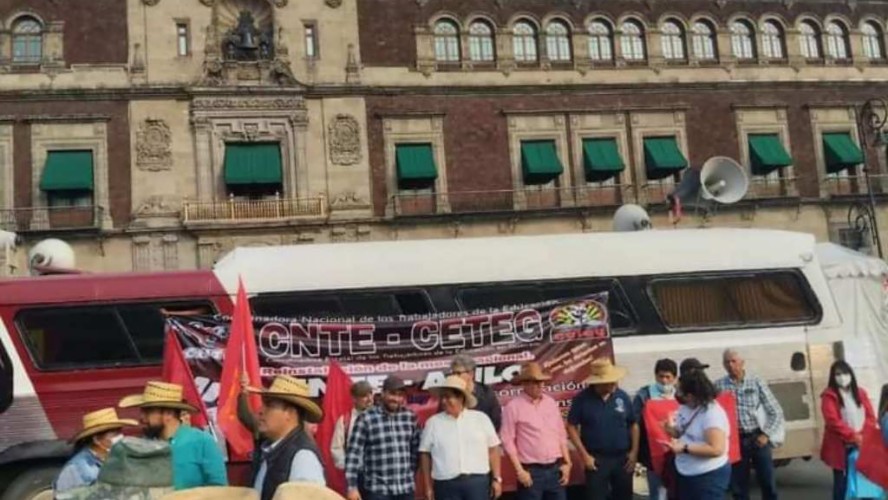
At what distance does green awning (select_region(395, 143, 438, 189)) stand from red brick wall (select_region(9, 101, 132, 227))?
844cm

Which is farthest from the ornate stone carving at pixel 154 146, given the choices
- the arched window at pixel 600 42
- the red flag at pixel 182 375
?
the red flag at pixel 182 375

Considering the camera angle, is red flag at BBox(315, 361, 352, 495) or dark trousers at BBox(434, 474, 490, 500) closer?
dark trousers at BBox(434, 474, 490, 500)

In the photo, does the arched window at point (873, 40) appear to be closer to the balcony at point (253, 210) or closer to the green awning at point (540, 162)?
the green awning at point (540, 162)

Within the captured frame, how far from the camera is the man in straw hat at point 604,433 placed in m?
8.23

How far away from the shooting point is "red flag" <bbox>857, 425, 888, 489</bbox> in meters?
7.16

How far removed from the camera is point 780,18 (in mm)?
32250

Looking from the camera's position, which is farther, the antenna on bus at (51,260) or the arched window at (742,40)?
the arched window at (742,40)

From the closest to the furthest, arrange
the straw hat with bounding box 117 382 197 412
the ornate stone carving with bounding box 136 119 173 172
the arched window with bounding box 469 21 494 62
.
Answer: the straw hat with bounding box 117 382 197 412, the ornate stone carving with bounding box 136 119 173 172, the arched window with bounding box 469 21 494 62

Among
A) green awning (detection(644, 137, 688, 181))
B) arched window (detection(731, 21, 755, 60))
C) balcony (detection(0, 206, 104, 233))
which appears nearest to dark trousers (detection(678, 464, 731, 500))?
balcony (detection(0, 206, 104, 233))

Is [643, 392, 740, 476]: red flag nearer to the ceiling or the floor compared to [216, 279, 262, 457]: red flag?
nearer to the floor

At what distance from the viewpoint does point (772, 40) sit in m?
32.2

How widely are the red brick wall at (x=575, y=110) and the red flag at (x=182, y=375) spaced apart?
62.6ft

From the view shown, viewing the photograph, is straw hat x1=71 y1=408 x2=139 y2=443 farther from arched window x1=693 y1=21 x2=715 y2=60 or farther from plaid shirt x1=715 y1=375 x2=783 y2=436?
arched window x1=693 y1=21 x2=715 y2=60

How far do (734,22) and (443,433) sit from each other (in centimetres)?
2895
